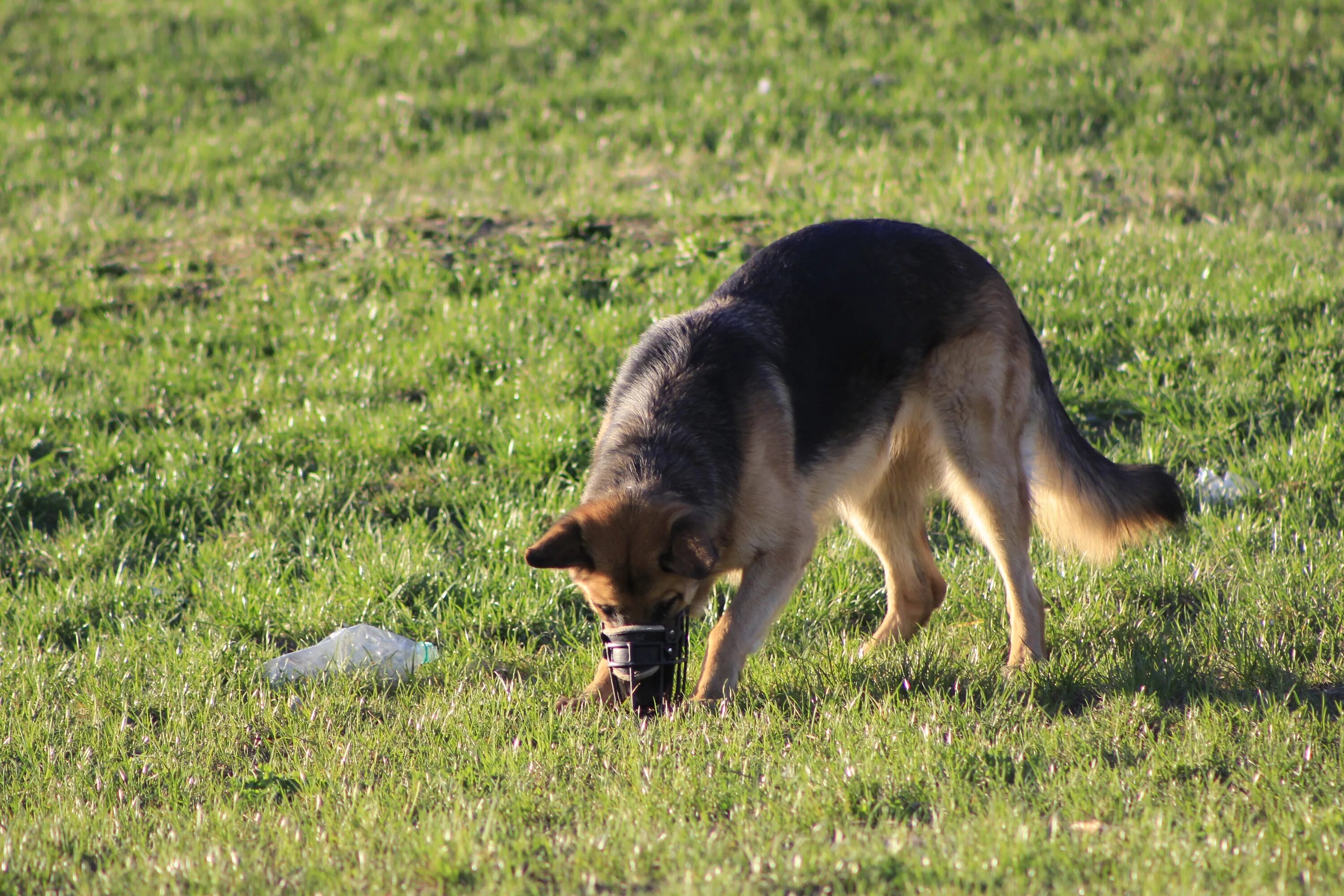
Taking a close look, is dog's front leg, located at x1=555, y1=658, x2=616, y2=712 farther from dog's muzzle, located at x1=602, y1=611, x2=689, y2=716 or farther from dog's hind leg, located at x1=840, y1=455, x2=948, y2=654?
dog's hind leg, located at x1=840, y1=455, x2=948, y2=654

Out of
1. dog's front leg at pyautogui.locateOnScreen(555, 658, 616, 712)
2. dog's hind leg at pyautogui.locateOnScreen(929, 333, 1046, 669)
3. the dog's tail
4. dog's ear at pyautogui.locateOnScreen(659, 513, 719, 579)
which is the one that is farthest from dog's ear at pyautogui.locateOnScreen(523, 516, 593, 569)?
the dog's tail

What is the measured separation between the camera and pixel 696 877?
121 inches

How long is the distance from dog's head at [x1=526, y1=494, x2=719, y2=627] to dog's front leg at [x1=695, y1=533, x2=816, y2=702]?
35cm

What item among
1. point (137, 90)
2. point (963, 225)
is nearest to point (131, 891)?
point (963, 225)

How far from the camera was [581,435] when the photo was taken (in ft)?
21.9

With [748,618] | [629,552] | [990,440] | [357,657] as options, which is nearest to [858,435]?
[990,440]

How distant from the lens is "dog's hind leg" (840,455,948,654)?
17.2 ft

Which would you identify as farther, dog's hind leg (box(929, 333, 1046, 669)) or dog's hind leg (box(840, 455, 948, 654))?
dog's hind leg (box(840, 455, 948, 654))

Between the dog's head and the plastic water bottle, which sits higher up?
the dog's head

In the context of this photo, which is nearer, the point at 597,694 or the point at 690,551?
the point at 690,551

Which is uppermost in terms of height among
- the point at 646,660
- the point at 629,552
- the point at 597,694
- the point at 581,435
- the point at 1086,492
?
the point at 629,552

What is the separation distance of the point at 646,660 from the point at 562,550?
0.49m

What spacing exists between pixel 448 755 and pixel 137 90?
12059 mm

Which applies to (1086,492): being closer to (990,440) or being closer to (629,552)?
(990,440)
